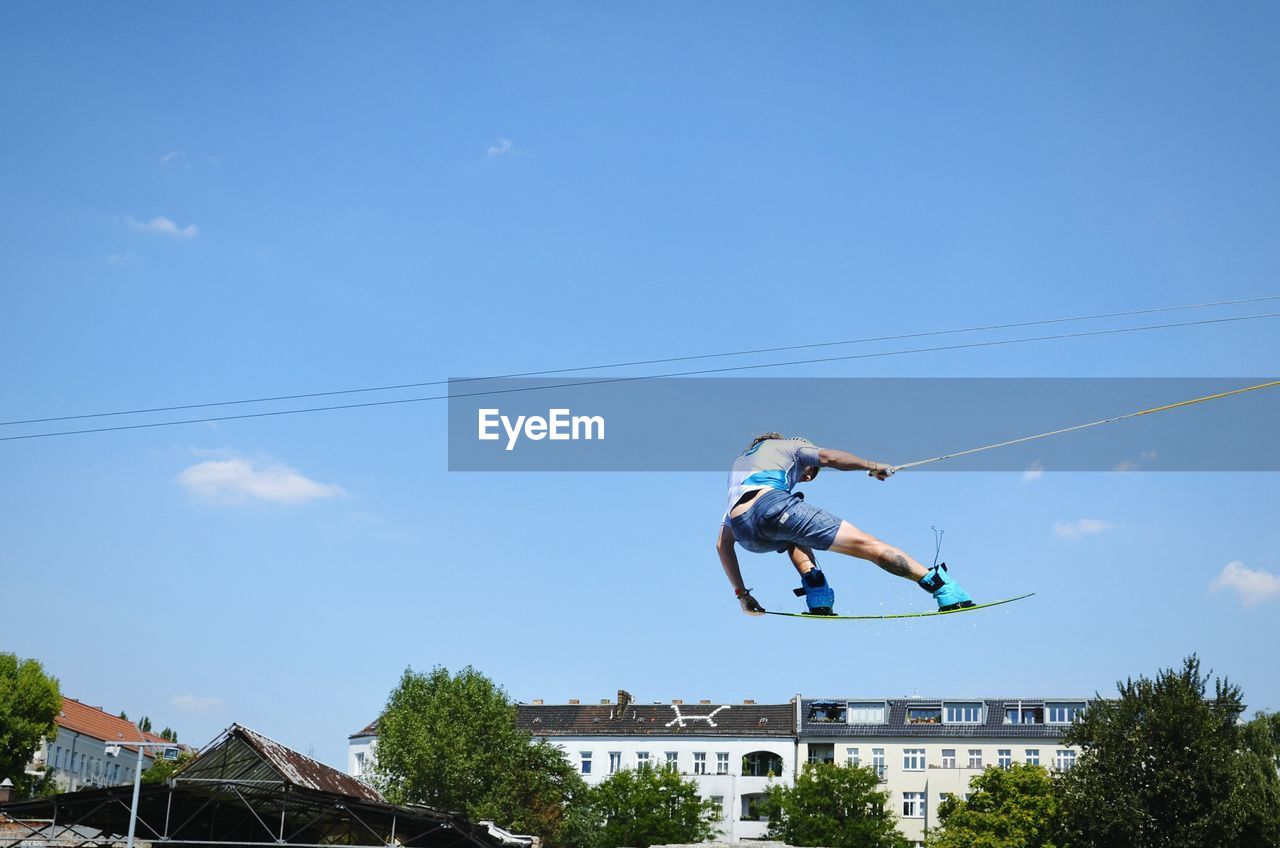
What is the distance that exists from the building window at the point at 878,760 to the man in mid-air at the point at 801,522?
3078 inches

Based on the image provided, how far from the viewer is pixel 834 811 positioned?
77.4 metres

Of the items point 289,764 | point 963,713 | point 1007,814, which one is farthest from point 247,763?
point 963,713

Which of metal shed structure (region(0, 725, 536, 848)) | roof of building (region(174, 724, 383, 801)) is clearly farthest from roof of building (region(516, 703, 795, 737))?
roof of building (region(174, 724, 383, 801))

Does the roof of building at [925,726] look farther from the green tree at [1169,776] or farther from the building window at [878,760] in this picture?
the green tree at [1169,776]

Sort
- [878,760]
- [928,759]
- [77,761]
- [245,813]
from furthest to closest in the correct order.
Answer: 1. [77,761]
2. [878,760]
3. [928,759]
4. [245,813]

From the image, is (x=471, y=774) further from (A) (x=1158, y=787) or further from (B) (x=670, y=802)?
(A) (x=1158, y=787)

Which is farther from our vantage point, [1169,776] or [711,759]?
[711,759]

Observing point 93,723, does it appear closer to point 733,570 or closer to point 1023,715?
point 1023,715

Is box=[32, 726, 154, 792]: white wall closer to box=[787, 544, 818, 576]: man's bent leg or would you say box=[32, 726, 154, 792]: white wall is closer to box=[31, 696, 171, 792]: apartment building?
box=[31, 696, 171, 792]: apartment building

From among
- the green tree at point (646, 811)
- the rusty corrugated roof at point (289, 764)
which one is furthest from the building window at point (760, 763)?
the rusty corrugated roof at point (289, 764)

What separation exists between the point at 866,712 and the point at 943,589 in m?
83.0

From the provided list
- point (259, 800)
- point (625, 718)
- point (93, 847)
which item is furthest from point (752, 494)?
point (625, 718)

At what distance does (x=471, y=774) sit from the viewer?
3191 inches

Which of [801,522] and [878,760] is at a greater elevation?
[801,522]
